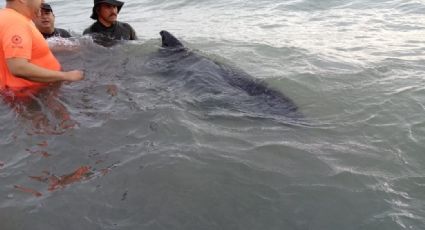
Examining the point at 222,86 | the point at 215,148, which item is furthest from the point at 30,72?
the point at 215,148

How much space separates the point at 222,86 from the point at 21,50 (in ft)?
8.30

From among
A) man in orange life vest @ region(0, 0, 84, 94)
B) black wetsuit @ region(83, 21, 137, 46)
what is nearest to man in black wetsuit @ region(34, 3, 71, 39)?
black wetsuit @ region(83, 21, 137, 46)

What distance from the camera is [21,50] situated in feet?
16.3

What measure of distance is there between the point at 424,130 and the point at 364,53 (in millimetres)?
3530

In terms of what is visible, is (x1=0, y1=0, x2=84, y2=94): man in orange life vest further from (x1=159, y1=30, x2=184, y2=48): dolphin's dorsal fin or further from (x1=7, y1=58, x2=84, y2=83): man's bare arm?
(x1=159, y1=30, x2=184, y2=48): dolphin's dorsal fin

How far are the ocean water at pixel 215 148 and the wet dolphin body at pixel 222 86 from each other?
0.06m

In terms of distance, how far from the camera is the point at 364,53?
7.57 meters

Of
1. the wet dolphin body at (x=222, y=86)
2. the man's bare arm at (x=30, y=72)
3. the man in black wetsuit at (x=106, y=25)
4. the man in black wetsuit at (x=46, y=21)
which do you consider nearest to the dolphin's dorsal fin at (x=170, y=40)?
the wet dolphin body at (x=222, y=86)

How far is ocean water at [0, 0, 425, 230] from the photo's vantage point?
10.2 feet

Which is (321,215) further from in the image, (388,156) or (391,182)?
(388,156)

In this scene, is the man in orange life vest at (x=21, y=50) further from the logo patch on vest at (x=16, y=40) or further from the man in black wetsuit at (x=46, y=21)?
the man in black wetsuit at (x=46, y=21)

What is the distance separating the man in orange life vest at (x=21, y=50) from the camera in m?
4.96

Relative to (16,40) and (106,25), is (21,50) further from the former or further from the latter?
(106,25)

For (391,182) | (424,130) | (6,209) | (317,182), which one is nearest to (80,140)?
(6,209)
